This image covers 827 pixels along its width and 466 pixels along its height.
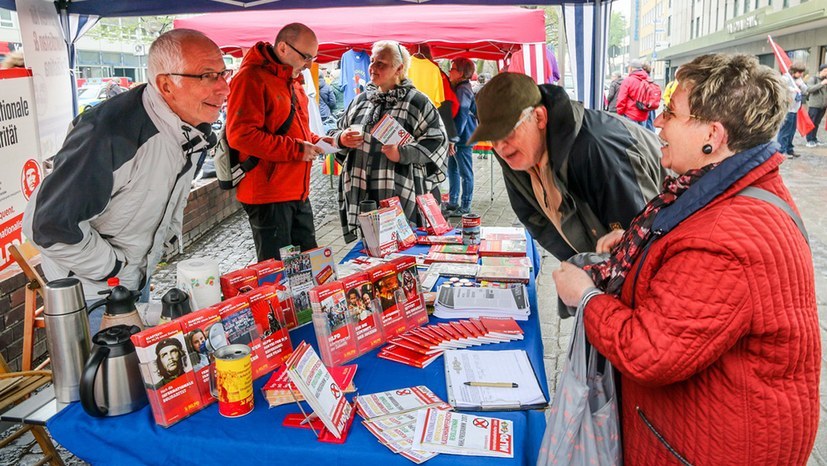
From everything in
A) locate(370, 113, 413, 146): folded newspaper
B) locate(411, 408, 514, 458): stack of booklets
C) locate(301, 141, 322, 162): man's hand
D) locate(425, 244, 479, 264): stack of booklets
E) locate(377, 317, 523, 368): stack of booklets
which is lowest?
locate(411, 408, 514, 458): stack of booklets

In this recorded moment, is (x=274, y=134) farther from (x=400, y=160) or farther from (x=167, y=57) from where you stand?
(x=167, y=57)

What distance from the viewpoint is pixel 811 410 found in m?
1.37

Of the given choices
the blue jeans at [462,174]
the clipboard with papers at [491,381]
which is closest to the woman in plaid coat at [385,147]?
the clipboard with papers at [491,381]

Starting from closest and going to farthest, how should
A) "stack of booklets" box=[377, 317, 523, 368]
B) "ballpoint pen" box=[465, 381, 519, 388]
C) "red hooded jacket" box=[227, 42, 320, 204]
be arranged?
"ballpoint pen" box=[465, 381, 519, 388]
"stack of booklets" box=[377, 317, 523, 368]
"red hooded jacket" box=[227, 42, 320, 204]

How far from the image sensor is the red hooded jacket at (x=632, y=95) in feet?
37.2

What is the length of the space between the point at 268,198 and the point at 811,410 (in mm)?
2968

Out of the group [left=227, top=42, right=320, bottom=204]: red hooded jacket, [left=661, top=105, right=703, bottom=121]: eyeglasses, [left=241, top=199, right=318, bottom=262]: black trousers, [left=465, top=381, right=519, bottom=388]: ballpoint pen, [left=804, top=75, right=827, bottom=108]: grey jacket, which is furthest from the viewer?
[left=804, top=75, right=827, bottom=108]: grey jacket

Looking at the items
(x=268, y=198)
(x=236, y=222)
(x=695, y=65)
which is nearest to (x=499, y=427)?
(x=695, y=65)

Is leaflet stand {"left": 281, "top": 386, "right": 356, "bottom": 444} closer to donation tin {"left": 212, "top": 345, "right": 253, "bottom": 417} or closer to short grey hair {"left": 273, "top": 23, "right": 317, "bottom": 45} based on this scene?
donation tin {"left": 212, "top": 345, "right": 253, "bottom": 417}

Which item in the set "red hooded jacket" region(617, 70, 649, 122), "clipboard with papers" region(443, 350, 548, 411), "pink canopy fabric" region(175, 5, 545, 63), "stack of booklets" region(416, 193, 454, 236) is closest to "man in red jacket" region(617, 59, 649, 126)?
"red hooded jacket" region(617, 70, 649, 122)

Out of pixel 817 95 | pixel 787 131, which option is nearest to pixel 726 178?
pixel 787 131

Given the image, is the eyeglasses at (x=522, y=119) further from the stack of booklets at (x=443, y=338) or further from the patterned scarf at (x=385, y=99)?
the patterned scarf at (x=385, y=99)

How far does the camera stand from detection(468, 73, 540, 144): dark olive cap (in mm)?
2062

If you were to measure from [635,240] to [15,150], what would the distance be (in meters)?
3.80
